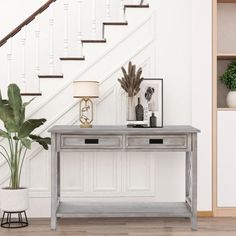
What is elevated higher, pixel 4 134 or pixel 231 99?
pixel 231 99

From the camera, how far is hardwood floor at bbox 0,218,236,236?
191 inches

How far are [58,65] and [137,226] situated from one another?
2.14m

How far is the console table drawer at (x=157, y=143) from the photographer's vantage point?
4.99 meters

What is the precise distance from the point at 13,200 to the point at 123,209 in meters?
1.03

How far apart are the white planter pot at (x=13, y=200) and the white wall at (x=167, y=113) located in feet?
1.59

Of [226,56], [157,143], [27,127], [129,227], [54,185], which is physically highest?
[226,56]

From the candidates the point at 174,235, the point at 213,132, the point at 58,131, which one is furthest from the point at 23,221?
the point at 213,132

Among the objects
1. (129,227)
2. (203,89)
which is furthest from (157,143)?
(203,89)

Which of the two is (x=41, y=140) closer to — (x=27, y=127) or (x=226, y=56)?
(x=27, y=127)

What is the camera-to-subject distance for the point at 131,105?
5.32 metres

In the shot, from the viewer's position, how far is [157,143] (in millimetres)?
5008

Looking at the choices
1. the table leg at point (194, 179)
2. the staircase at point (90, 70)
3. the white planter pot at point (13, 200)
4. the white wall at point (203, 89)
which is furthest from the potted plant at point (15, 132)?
the white wall at point (203, 89)

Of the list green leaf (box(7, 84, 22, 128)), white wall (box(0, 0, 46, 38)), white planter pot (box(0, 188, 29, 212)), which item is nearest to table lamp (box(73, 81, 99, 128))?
green leaf (box(7, 84, 22, 128))

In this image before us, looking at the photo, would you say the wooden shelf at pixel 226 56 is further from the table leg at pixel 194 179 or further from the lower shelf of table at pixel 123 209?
the lower shelf of table at pixel 123 209
